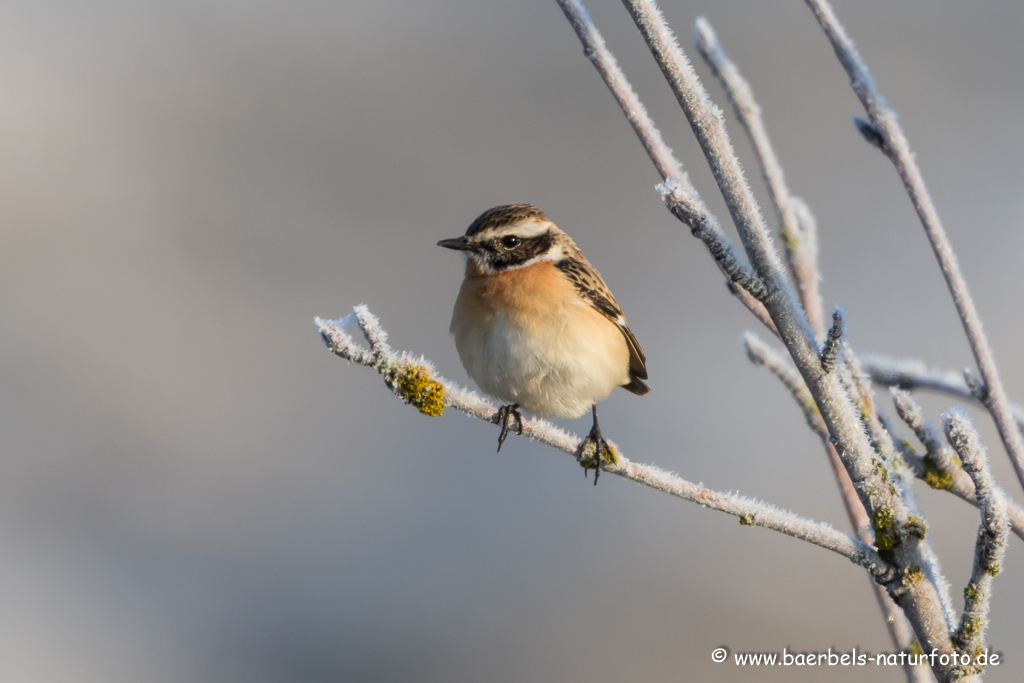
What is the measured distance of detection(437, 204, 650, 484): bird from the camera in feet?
10.9

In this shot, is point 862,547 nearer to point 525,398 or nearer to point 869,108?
point 869,108

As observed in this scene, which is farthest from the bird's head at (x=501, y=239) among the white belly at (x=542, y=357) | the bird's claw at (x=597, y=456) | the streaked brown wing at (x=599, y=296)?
the bird's claw at (x=597, y=456)

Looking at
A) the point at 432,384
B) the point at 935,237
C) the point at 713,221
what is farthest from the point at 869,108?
the point at 432,384

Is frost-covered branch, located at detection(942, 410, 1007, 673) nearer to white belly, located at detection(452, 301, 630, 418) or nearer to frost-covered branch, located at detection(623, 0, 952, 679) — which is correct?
frost-covered branch, located at detection(623, 0, 952, 679)

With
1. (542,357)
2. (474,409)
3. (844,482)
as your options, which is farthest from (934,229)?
(542,357)

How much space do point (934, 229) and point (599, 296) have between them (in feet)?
7.21

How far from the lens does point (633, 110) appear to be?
1.82 meters

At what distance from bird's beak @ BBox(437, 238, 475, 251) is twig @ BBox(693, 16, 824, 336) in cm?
151

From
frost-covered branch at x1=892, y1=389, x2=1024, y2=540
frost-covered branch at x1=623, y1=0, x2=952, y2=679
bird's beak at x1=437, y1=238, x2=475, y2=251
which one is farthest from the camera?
bird's beak at x1=437, y1=238, x2=475, y2=251

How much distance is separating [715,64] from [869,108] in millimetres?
649

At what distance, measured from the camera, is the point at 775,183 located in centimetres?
218

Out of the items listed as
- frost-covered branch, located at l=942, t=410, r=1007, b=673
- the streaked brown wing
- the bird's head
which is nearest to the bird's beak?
the bird's head

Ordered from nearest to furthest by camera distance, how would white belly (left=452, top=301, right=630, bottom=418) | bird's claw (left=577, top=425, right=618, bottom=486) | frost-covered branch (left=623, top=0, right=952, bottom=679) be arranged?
frost-covered branch (left=623, top=0, right=952, bottom=679), bird's claw (left=577, top=425, right=618, bottom=486), white belly (left=452, top=301, right=630, bottom=418)

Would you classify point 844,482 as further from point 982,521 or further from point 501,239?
point 501,239
